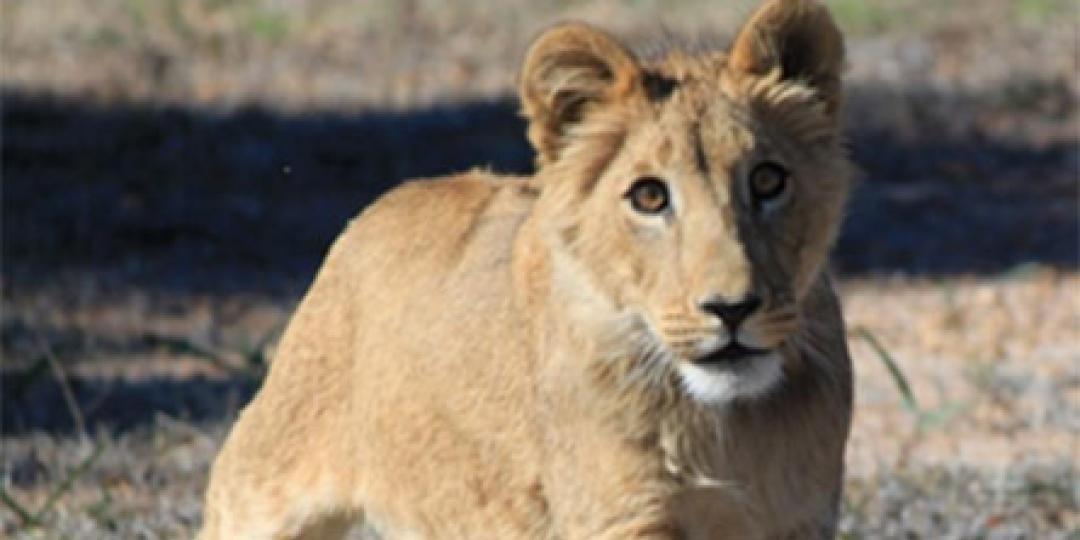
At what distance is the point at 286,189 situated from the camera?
1429 cm

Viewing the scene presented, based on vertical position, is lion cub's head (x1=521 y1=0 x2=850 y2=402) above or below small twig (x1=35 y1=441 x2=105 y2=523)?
above

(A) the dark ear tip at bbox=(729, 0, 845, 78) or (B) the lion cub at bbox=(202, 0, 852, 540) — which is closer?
(B) the lion cub at bbox=(202, 0, 852, 540)

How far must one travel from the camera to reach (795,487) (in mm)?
5293

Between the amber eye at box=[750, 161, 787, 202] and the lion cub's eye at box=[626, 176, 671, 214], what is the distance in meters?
0.14

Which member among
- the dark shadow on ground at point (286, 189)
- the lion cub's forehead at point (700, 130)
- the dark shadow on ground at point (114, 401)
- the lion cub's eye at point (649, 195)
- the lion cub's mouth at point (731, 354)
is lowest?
the dark shadow on ground at point (286, 189)

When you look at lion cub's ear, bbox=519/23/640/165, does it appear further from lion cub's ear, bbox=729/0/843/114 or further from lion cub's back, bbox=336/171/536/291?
lion cub's back, bbox=336/171/536/291

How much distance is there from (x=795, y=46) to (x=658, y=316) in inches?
23.2

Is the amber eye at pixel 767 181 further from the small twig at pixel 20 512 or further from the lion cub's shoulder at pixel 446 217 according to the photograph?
the small twig at pixel 20 512

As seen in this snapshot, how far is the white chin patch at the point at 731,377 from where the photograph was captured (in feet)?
16.6

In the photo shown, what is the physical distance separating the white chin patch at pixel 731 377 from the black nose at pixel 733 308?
11 cm

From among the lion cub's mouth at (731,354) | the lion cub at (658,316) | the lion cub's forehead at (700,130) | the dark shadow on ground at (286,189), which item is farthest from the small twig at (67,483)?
the dark shadow on ground at (286,189)

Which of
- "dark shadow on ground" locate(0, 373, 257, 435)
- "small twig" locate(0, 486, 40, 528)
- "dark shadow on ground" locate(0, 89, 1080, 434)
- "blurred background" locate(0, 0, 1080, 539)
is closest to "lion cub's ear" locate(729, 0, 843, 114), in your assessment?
"blurred background" locate(0, 0, 1080, 539)

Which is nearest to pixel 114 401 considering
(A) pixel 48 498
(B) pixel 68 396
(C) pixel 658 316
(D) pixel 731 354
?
(B) pixel 68 396

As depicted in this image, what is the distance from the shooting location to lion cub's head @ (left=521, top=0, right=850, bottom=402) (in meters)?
5.04
